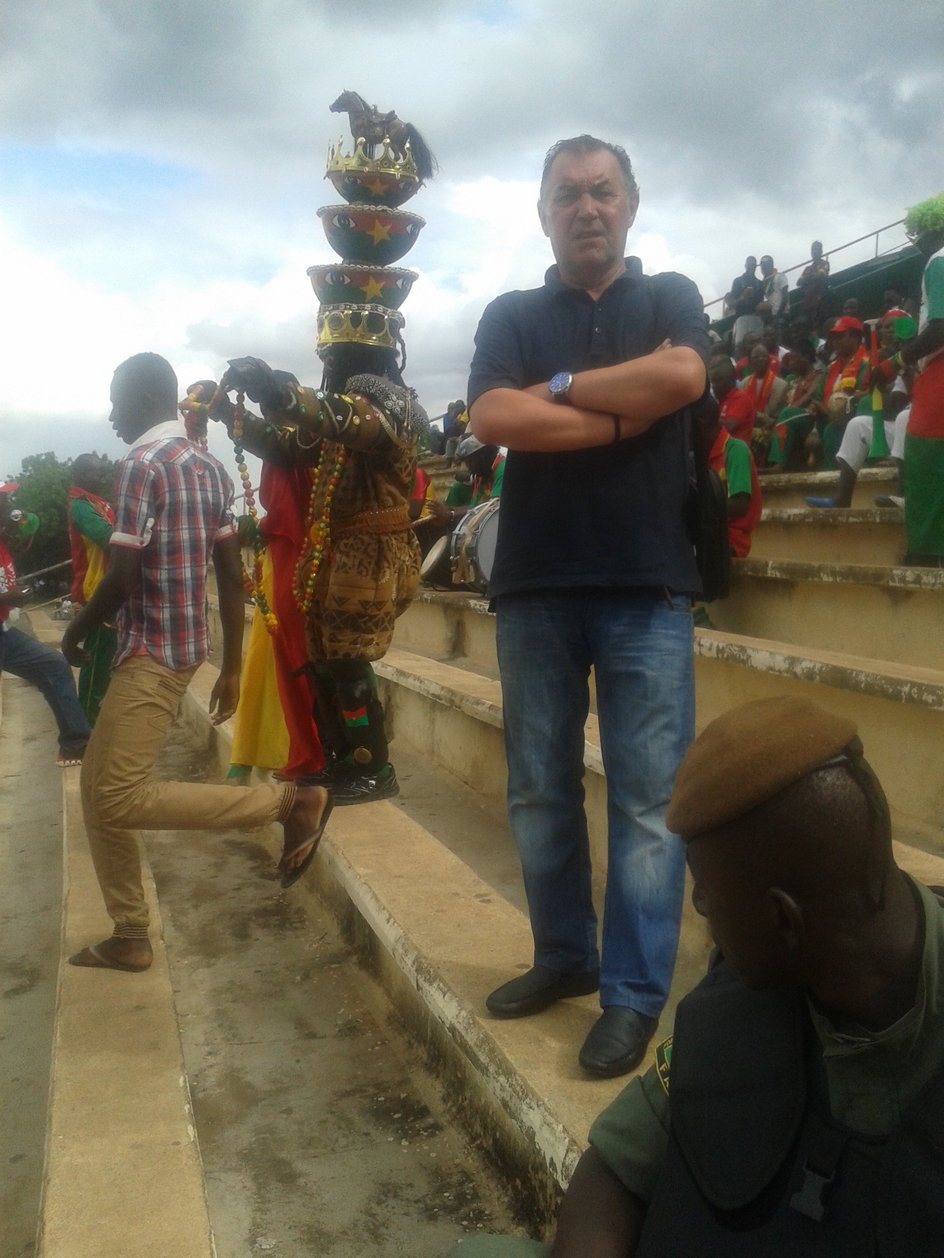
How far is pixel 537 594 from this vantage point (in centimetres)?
219

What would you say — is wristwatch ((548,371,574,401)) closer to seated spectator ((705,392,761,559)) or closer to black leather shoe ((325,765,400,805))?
black leather shoe ((325,765,400,805))

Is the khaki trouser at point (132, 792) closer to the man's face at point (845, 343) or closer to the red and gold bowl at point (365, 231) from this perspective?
the red and gold bowl at point (365, 231)

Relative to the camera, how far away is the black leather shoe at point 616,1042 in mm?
1999

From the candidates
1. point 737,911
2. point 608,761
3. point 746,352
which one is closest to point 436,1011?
point 608,761

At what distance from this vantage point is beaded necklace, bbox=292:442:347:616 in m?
3.76

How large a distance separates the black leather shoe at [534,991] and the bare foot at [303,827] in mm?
1143

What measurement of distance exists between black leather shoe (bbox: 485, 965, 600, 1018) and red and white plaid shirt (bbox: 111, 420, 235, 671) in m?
1.40

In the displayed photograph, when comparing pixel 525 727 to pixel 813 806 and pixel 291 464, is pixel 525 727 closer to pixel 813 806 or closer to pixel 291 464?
pixel 813 806

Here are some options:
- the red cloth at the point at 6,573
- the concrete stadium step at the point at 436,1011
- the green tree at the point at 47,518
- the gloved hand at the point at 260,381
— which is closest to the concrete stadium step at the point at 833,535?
the concrete stadium step at the point at 436,1011

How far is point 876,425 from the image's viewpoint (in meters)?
6.46

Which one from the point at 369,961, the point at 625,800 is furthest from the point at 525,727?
Result: the point at 369,961

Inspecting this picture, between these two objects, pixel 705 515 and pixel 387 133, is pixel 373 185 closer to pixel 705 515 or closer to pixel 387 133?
pixel 387 133

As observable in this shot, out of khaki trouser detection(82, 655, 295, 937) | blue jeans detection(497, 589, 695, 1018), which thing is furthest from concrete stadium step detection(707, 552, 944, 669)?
khaki trouser detection(82, 655, 295, 937)

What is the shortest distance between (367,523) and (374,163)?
5.91ft
